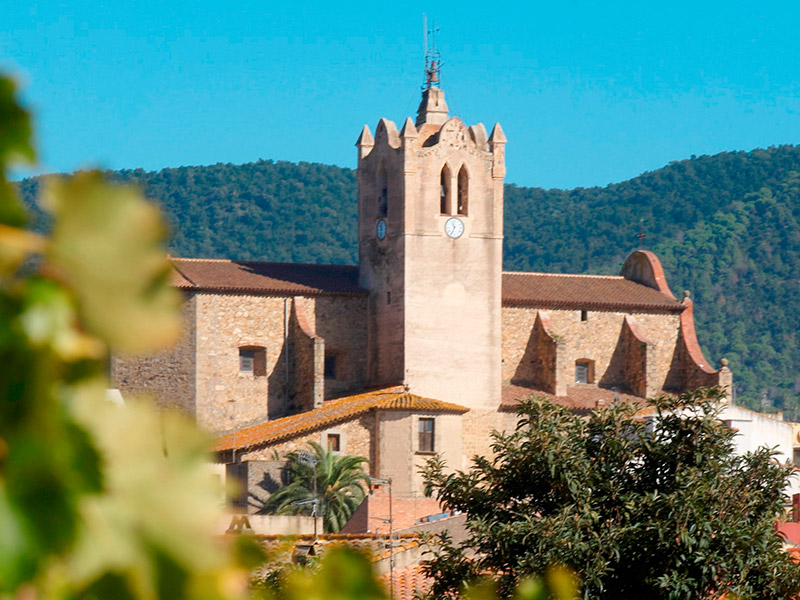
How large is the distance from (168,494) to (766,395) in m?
95.6

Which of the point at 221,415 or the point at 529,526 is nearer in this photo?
the point at 529,526

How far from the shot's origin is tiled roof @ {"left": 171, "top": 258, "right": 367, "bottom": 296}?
138ft

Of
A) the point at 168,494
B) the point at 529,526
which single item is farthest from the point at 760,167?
the point at 168,494

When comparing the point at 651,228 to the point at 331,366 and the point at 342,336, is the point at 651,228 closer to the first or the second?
the point at 342,336

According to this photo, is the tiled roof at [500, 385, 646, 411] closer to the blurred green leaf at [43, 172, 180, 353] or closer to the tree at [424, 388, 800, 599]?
the tree at [424, 388, 800, 599]

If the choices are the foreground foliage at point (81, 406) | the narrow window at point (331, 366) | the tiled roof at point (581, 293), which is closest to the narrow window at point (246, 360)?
the narrow window at point (331, 366)

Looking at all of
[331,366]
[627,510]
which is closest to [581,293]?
[331,366]

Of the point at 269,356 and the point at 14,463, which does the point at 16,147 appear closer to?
the point at 14,463

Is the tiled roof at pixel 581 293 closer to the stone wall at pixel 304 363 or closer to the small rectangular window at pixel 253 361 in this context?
the stone wall at pixel 304 363

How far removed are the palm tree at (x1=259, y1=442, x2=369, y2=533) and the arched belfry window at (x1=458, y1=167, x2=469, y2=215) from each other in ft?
31.3

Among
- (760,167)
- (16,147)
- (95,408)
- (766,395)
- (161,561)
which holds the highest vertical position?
(760,167)

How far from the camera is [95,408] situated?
1.15 m

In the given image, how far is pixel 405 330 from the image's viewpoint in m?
41.2

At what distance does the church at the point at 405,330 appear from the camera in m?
40.9
